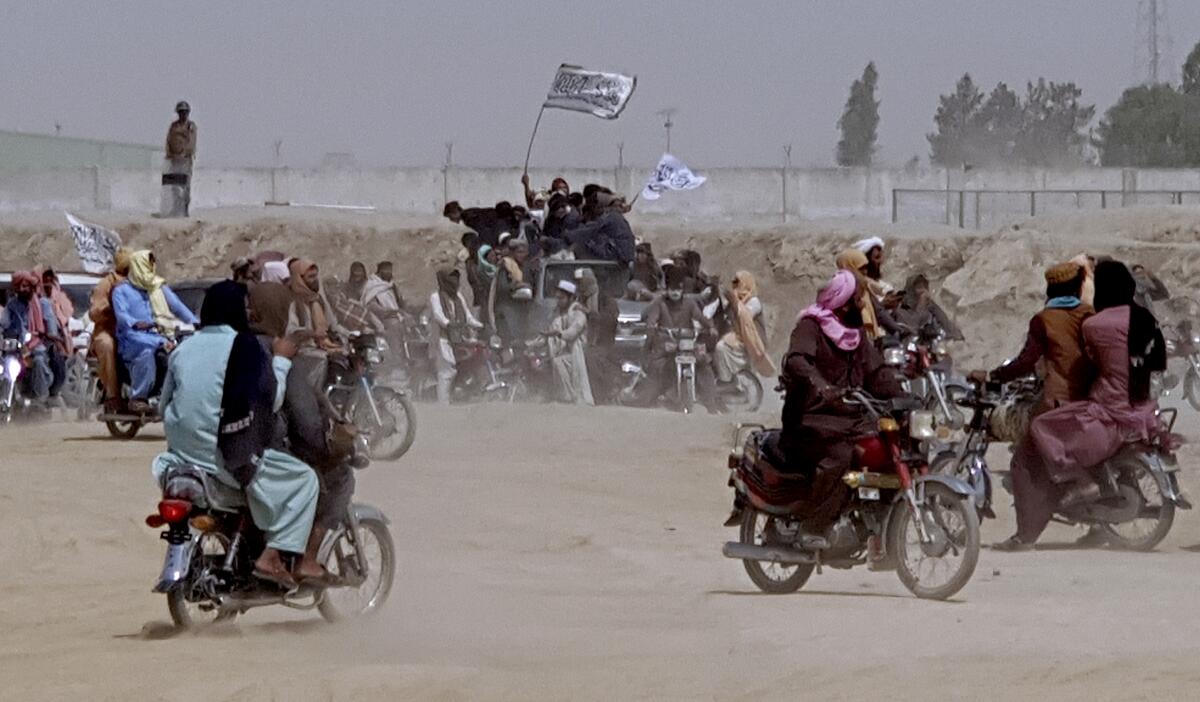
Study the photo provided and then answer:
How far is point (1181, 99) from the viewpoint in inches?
2886

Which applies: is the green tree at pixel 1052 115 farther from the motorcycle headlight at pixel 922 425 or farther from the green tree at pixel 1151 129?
the motorcycle headlight at pixel 922 425

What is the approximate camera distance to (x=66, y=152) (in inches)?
3088

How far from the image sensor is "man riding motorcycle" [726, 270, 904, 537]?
11.5 metres

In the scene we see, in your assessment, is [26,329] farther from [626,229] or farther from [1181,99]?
[1181,99]

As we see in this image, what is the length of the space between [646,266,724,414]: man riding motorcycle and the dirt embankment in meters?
11.9

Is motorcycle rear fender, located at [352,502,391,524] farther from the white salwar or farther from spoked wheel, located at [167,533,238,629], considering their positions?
the white salwar

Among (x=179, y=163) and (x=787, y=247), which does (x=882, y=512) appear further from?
(x=787, y=247)

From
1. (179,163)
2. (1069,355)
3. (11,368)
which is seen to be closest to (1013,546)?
(1069,355)

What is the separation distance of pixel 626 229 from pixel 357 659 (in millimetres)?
17322

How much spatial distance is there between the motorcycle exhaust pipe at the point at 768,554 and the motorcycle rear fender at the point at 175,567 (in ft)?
10.2

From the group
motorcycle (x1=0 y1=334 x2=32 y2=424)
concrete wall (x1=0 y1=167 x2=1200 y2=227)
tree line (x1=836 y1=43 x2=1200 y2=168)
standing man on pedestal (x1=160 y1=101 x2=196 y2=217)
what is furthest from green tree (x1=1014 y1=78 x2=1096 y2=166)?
motorcycle (x1=0 y1=334 x2=32 y2=424)

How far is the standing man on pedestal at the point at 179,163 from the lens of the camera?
35.3 m

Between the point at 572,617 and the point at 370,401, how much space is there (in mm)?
7819

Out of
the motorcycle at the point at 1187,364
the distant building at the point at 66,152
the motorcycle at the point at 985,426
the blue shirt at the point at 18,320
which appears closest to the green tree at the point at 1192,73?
the distant building at the point at 66,152
